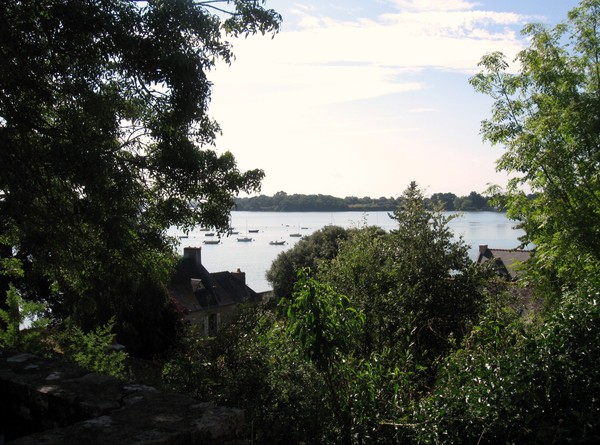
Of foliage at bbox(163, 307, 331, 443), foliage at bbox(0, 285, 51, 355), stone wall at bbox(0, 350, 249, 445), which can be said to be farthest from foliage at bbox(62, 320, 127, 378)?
stone wall at bbox(0, 350, 249, 445)

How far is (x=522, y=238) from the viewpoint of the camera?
12570 mm

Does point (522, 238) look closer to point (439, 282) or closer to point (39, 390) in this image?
point (439, 282)

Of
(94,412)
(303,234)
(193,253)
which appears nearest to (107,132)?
(94,412)

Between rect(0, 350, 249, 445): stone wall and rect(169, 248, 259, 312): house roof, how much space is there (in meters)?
31.6

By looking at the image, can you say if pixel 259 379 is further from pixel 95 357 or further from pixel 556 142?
pixel 556 142

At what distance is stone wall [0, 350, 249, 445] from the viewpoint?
260cm

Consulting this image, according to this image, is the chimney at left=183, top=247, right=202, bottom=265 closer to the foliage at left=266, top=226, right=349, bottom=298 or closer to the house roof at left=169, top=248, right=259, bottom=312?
the house roof at left=169, top=248, right=259, bottom=312

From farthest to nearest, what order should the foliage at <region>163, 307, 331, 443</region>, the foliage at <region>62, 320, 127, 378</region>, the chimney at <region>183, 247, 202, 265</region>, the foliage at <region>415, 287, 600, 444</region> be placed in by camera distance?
the chimney at <region>183, 247, 202, 265</region> → the foliage at <region>62, 320, 127, 378</region> → the foliage at <region>163, 307, 331, 443</region> → the foliage at <region>415, 287, 600, 444</region>

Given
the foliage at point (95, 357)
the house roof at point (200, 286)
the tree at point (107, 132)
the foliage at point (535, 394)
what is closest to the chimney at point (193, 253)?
the house roof at point (200, 286)

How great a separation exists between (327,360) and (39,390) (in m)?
2.68

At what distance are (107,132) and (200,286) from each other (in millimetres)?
31031

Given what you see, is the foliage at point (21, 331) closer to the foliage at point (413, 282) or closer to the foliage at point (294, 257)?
the foliage at point (413, 282)

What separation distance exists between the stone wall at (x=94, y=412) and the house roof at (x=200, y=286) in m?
31.6

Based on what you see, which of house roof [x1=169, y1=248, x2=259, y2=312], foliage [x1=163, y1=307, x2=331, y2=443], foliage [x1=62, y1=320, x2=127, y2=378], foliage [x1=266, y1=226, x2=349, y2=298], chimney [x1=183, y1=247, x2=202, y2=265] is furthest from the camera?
foliage [x1=266, y1=226, x2=349, y2=298]
